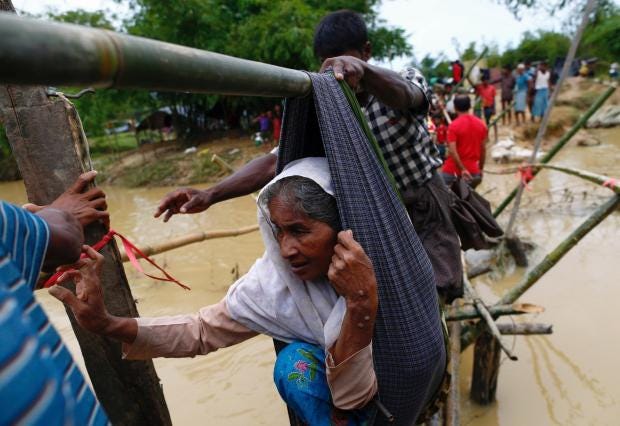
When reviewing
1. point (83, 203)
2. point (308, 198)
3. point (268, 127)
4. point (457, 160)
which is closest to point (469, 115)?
point (457, 160)

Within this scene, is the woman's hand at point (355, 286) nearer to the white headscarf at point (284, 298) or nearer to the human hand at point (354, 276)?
the human hand at point (354, 276)

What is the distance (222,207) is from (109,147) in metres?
13.8

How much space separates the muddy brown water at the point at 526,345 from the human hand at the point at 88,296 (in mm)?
2487

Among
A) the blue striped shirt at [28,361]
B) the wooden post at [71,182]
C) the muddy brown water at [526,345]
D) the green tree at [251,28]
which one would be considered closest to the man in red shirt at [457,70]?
the muddy brown water at [526,345]

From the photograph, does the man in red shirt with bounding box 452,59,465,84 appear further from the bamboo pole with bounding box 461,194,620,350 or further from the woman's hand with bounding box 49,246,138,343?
the woman's hand with bounding box 49,246,138,343

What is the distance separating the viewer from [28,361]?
559mm

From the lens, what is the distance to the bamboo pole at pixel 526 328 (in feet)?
9.09

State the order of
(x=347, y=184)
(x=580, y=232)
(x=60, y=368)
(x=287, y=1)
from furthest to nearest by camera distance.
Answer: (x=287, y=1), (x=580, y=232), (x=347, y=184), (x=60, y=368)

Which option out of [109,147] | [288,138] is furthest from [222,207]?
[109,147]

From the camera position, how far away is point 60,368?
25.9 inches

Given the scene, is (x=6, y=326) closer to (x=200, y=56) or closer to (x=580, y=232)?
(x=200, y=56)

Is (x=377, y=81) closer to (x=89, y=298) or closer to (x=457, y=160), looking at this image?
(x=89, y=298)

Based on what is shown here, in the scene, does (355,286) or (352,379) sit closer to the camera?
(355,286)

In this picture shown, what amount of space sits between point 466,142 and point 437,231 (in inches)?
143
